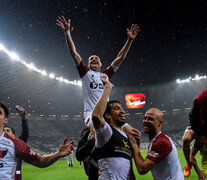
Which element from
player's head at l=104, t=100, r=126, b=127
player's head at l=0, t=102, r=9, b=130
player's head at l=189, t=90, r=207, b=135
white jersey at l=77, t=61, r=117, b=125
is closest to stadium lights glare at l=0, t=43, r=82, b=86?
white jersey at l=77, t=61, r=117, b=125

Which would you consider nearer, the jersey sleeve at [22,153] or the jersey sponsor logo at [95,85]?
the jersey sleeve at [22,153]

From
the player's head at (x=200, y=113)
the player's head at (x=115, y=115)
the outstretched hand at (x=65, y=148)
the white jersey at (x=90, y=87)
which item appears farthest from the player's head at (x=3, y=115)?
the player's head at (x=200, y=113)

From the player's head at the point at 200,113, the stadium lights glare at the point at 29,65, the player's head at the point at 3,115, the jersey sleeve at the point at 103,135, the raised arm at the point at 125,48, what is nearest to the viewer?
the player's head at the point at 200,113

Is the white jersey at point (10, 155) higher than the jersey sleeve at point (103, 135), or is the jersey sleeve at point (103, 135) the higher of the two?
the jersey sleeve at point (103, 135)

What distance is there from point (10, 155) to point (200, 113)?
2360 millimetres

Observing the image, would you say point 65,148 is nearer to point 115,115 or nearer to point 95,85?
point 115,115

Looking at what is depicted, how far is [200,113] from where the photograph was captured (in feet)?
4.75

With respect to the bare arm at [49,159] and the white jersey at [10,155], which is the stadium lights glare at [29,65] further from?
the bare arm at [49,159]

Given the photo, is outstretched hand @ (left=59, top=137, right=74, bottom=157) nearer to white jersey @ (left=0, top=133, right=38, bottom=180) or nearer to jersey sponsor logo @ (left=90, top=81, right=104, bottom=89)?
white jersey @ (left=0, top=133, right=38, bottom=180)

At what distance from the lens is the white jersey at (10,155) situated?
2453 millimetres

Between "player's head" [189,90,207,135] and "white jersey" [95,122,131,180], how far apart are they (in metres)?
1.13

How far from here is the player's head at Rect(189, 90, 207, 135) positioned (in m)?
1.44

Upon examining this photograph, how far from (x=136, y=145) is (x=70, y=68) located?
33.2 meters

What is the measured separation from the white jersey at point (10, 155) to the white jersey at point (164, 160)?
1.78 meters
